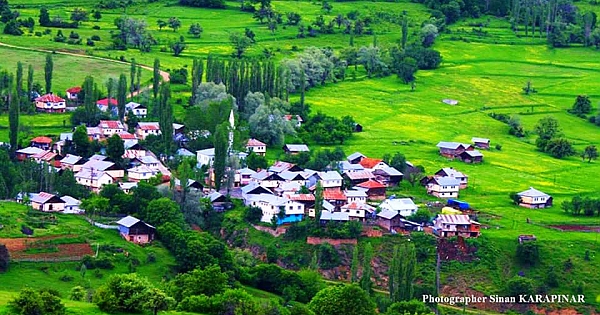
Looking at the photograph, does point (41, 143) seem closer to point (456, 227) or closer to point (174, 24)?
point (456, 227)

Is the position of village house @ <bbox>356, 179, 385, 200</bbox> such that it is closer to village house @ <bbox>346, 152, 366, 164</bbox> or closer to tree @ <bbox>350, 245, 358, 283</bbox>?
village house @ <bbox>346, 152, 366, 164</bbox>

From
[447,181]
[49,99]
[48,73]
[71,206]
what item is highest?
[48,73]

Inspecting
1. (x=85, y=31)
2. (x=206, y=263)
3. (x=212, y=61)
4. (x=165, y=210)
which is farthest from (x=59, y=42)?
(x=206, y=263)

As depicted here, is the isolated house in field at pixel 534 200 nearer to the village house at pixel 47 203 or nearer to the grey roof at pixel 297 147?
the grey roof at pixel 297 147

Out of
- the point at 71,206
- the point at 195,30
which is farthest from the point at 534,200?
the point at 195,30

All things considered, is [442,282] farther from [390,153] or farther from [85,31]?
[85,31]
